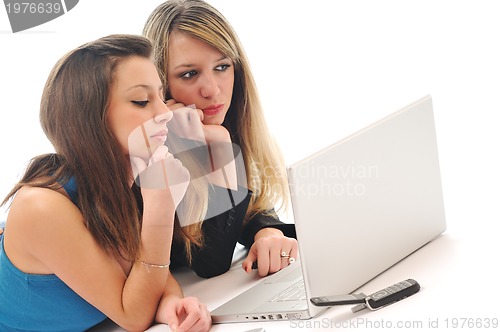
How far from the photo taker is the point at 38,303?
1.34m

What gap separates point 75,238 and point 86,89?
28 centimetres

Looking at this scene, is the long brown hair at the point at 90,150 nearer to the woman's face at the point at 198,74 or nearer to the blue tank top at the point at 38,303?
the blue tank top at the point at 38,303

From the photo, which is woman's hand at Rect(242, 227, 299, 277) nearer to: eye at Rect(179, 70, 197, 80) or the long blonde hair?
the long blonde hair

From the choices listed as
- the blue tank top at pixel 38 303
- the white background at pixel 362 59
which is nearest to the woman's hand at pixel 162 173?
the blue tank top at pixel 38 303

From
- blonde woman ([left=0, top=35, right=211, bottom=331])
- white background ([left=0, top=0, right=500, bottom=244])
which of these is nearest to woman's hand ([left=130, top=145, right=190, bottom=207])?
blonde woman ([left=0, top=35, right=211, bottom=331])

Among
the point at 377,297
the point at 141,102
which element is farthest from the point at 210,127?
the point at 377,297

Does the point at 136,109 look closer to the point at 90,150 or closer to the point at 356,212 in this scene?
the point at 90,150

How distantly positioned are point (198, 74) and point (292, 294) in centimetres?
58

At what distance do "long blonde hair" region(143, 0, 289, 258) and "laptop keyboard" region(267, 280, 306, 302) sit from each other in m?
0.30

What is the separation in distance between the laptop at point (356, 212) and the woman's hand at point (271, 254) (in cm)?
4

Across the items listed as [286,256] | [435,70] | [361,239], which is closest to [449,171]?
[435,70]

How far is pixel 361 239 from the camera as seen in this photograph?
1278 mm

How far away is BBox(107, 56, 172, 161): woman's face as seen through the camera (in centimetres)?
138

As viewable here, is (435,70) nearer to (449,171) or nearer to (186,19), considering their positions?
(449,171)
